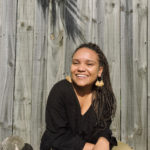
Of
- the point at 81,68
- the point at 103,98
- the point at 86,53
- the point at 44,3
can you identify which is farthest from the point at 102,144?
the point at 44,3

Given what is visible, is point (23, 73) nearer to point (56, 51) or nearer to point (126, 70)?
point (56, 51)

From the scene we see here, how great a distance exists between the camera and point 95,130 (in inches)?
79.7

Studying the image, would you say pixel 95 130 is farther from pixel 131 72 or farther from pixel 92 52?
Answer: pixel 131 72

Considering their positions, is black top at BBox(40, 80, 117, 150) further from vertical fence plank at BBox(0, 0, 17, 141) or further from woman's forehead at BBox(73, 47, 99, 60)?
vertical fence plank at BBox(0, 0, 17, 141)

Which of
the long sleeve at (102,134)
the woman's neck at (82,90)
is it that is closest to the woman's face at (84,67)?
the woman's neck at (82,90)

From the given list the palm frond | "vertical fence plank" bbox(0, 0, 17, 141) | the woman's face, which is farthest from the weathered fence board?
"vertical fence plank" bbox(0, 0, 17, 141)

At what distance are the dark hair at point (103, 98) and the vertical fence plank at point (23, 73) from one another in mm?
611

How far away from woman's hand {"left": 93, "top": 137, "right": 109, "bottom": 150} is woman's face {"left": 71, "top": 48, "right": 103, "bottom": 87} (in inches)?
18.6

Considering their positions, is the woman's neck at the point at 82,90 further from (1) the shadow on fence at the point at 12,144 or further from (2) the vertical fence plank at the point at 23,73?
(1) the shadow on fence at the point at 12,144

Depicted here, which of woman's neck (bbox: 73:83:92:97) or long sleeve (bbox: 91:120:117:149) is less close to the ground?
woman's neck (bbox: 73:83:92:97)

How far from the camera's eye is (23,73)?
238 cm

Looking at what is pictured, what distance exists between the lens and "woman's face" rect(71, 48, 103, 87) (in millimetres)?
1951

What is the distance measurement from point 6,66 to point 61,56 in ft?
1.86

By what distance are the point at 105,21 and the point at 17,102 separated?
1.27 m
